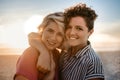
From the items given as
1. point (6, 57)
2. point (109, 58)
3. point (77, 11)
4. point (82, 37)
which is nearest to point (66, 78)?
point (82, 37)

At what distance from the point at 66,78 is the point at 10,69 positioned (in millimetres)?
8518

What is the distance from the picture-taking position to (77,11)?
2430 mm

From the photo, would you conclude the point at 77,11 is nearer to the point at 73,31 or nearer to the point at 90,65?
the point at 73,31

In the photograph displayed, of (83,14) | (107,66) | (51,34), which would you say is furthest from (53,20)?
(107,66)

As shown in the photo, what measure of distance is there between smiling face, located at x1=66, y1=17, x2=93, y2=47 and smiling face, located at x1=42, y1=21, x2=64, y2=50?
0.23 feet

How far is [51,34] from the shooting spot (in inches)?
95.0

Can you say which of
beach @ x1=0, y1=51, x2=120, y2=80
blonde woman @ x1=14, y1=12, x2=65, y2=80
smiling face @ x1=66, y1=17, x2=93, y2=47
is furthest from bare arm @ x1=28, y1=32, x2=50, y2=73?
beach @ x1=0, y1=51, x2=120, y2=80

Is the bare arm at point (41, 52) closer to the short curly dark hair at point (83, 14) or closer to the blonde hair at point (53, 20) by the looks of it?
the blonde hair at point (53, 20)

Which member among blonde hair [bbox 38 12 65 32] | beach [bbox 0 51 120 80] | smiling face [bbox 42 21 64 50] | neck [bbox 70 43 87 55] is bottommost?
beach [bbox 0 51 120 80]

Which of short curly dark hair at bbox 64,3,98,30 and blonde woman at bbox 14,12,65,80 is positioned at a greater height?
short curly dark hair at bbox 64,3,98,30

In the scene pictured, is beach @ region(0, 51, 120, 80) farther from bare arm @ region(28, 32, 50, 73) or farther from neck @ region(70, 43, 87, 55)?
bare arm @ region(28, 32, 50, 73)

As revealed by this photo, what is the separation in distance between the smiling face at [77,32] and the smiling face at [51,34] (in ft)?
0.23

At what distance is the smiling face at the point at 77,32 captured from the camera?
2.38 metres

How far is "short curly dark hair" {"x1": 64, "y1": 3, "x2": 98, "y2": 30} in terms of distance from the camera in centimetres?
242
